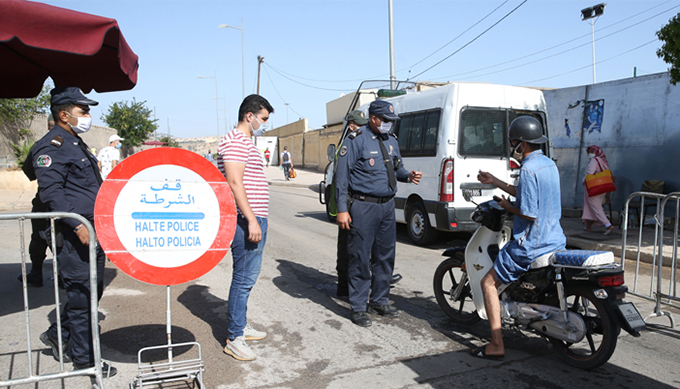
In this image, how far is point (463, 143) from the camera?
26.1 feet

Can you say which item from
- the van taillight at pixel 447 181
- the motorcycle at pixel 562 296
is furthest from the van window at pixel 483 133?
the motorcycle at pixel 562 296

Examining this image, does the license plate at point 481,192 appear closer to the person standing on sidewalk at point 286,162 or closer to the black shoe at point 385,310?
the black shoe at point 385,310

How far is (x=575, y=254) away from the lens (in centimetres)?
356

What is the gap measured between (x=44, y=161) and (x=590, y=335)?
4.10 metres

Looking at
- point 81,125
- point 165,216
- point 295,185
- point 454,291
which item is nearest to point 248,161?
point 165,216

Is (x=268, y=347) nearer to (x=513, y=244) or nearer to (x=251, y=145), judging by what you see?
(x=251, y=145)

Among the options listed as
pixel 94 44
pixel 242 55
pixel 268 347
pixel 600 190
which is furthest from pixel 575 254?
pixel 242 55

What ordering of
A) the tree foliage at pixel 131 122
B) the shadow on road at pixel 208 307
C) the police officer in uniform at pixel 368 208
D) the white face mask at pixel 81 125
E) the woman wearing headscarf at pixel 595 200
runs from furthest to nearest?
the tree foliage at pixel 131 122
the woman wearing headscarf at pixel 595 200
the police officer in uniform at pixel 368 208
the shadow on road at pixel 208 307
the white face mask at pixel 81 125

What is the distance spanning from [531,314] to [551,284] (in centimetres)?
29

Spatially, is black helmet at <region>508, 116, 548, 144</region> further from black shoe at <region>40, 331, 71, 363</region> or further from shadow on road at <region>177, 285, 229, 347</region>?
black shoe at <region>40, 331, 71, 363</region>

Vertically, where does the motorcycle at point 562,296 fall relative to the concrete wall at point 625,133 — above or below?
below

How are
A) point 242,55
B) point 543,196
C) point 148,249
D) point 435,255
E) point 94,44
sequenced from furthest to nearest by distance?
point 242,55, point 435,255, point 543,196, point 94,44, point 148,249

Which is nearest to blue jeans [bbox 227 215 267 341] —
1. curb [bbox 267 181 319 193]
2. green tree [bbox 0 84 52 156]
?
curb [bbox 267 181 319 193]

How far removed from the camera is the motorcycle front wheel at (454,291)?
14.8 ft
